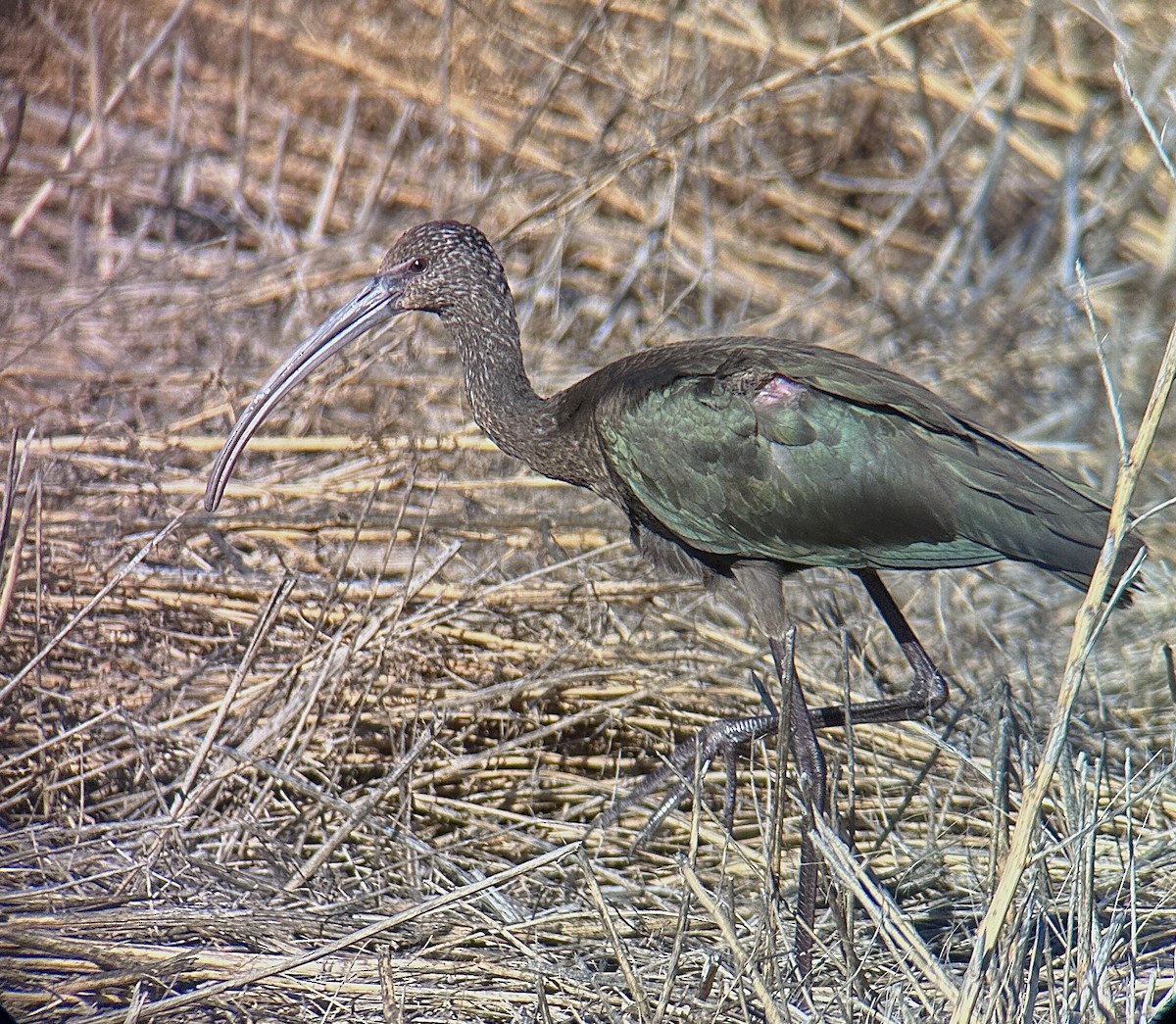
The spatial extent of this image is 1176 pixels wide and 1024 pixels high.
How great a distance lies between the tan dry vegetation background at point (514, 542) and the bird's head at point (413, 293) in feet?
1.75

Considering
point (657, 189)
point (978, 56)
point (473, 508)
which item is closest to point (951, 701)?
point (473, 508)

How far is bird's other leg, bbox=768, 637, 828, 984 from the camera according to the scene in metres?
3.21

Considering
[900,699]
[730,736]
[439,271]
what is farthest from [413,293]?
[900,699]

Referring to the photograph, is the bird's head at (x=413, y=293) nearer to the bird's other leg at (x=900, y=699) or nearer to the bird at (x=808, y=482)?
the bird at (x=808, y=482)

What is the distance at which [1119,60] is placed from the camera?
2.58 metres

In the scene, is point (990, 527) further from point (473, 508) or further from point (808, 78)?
point (808, 78)

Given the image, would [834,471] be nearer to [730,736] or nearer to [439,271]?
[730,736]

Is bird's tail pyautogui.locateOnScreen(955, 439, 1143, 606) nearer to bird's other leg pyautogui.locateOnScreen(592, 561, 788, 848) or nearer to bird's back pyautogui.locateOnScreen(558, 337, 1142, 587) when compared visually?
bird's back pyautogui.locateOnScreen(558, 337, 1142, 587)

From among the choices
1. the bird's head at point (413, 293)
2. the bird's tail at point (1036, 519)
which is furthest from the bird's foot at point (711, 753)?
the bird's head at point (413, 293)

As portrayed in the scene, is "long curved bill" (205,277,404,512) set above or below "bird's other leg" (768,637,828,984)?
above

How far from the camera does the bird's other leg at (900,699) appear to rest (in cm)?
384

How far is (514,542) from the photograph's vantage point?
4.82 m

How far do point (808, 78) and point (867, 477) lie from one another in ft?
11.2

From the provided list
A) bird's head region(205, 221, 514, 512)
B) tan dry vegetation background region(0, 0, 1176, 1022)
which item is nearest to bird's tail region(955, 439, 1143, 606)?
tan dry vegetation background region(0, 0, 1176, 1022)
